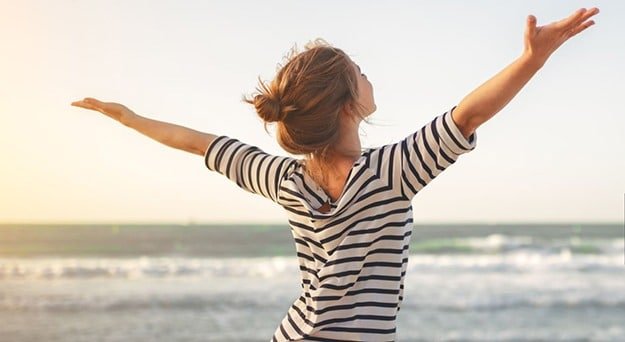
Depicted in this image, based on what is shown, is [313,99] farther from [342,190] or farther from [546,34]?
[546,34]

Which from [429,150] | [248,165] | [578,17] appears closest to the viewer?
[578,17]

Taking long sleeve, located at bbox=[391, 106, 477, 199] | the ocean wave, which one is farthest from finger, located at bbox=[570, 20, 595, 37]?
the ocean wave

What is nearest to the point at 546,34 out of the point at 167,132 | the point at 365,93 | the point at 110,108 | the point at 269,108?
the point at 365,93

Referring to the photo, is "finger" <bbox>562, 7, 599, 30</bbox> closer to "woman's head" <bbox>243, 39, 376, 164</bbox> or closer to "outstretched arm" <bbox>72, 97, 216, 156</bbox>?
"woman's head" <bbox>243, 39, 376, 164</bbox>

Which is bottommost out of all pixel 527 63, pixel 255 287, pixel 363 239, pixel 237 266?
pixel 237 266

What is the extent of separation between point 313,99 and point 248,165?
273 mm

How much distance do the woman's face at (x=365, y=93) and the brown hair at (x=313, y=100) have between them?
0.6 inches

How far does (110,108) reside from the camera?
6.70 ft

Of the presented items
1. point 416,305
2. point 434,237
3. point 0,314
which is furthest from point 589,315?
point 434,237

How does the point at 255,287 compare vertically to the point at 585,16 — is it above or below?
below

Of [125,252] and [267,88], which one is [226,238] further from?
[267,88]

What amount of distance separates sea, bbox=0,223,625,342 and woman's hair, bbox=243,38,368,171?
574 centimetres

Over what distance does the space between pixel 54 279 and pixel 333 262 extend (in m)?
9.57

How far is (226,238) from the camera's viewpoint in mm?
15156
